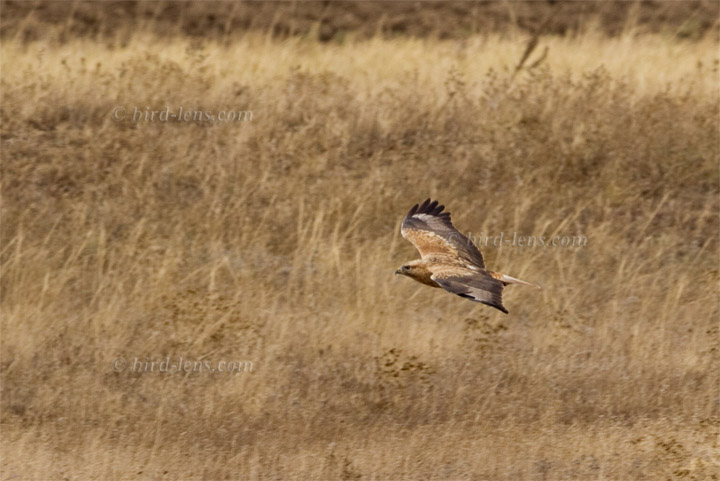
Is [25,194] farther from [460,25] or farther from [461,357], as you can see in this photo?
[460,25]

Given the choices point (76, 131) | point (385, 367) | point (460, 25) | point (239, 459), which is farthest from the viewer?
point (460, 25)

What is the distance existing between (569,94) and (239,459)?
6.40m

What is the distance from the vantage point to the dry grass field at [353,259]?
7.12m

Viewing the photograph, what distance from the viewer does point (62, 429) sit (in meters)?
7.28

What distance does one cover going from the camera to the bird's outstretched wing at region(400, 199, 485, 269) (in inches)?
304

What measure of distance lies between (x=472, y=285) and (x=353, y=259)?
299cm

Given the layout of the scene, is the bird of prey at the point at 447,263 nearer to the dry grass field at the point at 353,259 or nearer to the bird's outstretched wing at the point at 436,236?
the bird's outstretched wing at the point at 436,236

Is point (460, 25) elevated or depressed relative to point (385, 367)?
elevated

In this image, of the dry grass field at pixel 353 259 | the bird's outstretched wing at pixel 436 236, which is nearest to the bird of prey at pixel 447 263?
the bird's outstretched wing at pixel 436 236

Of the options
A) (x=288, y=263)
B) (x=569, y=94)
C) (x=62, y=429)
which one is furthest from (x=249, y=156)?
(x=62, y=429)

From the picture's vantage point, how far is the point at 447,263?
727cm

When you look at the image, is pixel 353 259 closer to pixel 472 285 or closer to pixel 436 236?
pixel 436 236

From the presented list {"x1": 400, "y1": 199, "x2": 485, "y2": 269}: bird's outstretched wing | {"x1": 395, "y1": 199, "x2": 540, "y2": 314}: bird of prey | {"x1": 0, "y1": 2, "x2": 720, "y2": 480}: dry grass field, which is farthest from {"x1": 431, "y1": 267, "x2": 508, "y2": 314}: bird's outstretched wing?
{"x1": 0, "y1": 2, "x2": 720, "y2": 480}: dry grass field

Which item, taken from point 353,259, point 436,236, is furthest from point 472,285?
point 353,259
